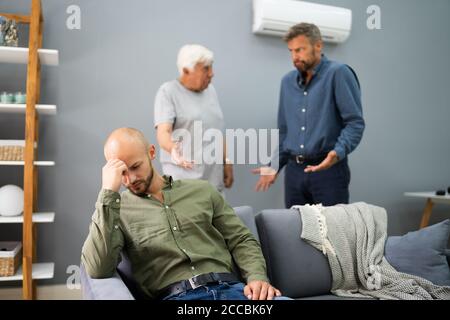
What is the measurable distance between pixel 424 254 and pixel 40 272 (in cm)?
167

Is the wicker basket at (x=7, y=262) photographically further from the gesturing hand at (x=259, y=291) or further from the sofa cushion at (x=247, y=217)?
the gesturing hand at (x=259, y=291)

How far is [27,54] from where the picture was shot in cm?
214

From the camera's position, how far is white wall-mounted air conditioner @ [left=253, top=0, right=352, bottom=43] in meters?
2.63

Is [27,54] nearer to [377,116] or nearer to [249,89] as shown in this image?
[249,89]

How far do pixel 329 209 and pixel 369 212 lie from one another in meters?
0.16

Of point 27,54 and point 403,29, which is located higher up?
point 403,29

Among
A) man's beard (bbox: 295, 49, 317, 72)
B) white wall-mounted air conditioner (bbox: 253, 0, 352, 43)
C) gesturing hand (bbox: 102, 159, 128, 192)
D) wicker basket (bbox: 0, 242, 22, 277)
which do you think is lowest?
wicker basket (bbox: 0, 242, 22, 277)

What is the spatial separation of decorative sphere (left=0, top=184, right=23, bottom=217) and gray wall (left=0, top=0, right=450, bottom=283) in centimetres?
23

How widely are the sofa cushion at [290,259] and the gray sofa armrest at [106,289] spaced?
1.98 ft

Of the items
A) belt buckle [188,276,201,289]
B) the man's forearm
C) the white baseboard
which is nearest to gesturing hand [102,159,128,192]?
the man's forearm

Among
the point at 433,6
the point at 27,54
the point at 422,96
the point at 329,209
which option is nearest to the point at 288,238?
the point at 329,209

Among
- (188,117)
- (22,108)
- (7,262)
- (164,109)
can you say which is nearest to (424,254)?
(188,117)

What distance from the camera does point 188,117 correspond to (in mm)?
2062

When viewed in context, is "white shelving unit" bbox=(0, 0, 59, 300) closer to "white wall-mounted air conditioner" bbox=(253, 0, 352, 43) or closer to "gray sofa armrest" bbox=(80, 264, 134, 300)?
"gray sofa armrest" bbox=(80, 264, 134, 300)
